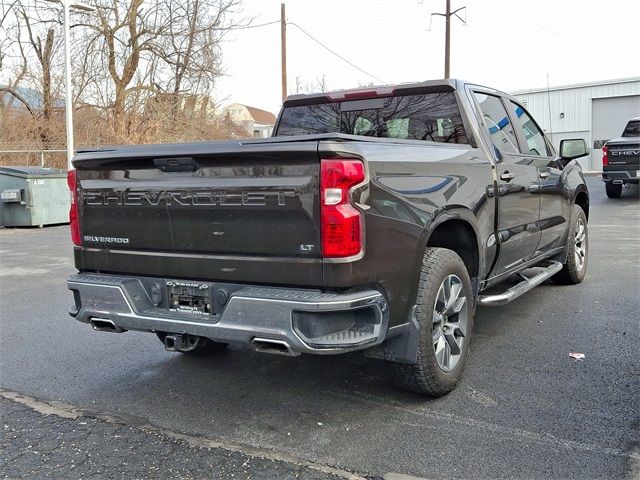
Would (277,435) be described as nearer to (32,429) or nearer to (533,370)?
(32,429)

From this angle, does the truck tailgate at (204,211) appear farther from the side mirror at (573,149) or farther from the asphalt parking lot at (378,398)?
the side mirror at (573,149)

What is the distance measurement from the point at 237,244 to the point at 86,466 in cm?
136

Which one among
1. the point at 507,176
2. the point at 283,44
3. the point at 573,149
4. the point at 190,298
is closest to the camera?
the point at 190,298

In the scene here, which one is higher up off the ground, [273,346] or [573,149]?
[573,149]

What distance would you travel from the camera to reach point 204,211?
3352 millimetres

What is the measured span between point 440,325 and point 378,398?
61cm

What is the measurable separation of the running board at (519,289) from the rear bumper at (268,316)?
1.45 m

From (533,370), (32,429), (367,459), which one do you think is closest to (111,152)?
(32,429)

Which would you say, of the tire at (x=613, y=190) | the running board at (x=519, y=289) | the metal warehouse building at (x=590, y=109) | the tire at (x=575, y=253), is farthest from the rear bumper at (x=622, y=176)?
the metal warehouse building at (x=590, y=109)

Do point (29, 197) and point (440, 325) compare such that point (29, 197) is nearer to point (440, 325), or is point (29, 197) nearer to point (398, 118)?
point (398, 118)

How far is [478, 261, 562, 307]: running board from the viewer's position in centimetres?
442

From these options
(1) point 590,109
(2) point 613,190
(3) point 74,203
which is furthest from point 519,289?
(1) point 590,109

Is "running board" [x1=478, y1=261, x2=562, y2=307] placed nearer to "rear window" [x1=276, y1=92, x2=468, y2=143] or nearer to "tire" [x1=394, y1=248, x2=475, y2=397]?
"tire" [x1=394, y1=248, x2=475, y2=397]

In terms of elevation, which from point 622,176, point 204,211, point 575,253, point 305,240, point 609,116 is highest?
point 609,116
